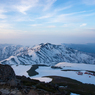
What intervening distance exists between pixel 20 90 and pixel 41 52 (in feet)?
571

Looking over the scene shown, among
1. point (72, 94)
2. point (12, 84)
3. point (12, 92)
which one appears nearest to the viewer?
point (12, 92)

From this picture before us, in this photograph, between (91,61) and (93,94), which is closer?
(93,94)

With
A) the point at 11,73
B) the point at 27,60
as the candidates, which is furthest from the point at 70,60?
the point at 11,73

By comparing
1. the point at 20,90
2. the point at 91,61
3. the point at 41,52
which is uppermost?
the point at 20,90

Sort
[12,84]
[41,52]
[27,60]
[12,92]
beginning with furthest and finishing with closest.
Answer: [41,52], [27,60], [12,84], [12,92]

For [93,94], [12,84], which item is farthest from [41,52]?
[12,84]

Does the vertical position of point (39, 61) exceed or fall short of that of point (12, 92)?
it falls short

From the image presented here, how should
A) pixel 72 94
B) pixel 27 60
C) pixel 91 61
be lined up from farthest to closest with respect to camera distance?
pixel 91 61, pixel 27 60, pixel 72 94

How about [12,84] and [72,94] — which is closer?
[12,84]

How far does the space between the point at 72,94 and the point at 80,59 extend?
7118 inches

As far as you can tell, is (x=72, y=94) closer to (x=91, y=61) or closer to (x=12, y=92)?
(x=12, y=92)

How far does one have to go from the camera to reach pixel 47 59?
174 m

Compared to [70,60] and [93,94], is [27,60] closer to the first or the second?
[70,60]

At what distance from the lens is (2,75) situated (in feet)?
50.5
